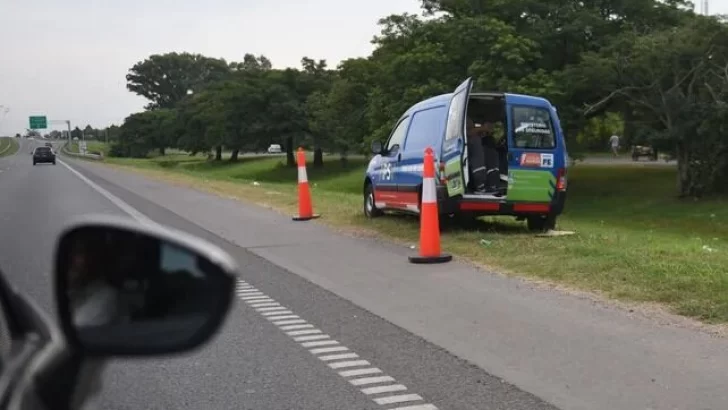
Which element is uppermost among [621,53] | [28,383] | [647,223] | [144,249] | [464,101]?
[621,53]

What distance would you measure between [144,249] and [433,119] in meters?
9.78

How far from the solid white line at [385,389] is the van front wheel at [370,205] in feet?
28.5

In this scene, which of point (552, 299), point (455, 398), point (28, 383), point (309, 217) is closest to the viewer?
point (28, 383)

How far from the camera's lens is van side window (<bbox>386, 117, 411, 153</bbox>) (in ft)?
40.4

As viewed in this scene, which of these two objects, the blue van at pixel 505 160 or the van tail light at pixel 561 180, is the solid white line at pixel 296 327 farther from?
the van tail light at pixel 561 180

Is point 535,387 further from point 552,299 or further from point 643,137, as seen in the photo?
point 643,137

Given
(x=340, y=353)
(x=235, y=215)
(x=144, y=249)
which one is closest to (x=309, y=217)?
(x=235, y=215)

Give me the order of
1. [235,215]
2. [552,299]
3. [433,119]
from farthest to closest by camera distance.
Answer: [235,215] → [433,119] → [552,299]

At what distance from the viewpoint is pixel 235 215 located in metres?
14.9

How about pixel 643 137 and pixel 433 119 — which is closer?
pixel 433 119

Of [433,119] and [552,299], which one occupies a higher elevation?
[433,119]

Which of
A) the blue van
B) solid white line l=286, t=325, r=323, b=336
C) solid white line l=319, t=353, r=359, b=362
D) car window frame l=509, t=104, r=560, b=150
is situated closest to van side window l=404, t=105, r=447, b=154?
the blue van

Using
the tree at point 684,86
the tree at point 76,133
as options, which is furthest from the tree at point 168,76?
the tree at point 684,86

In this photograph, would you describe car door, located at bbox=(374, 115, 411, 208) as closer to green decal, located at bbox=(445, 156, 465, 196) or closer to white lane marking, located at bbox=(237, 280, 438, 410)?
green decal, located at bbox=(445, 156, 465, 196)
